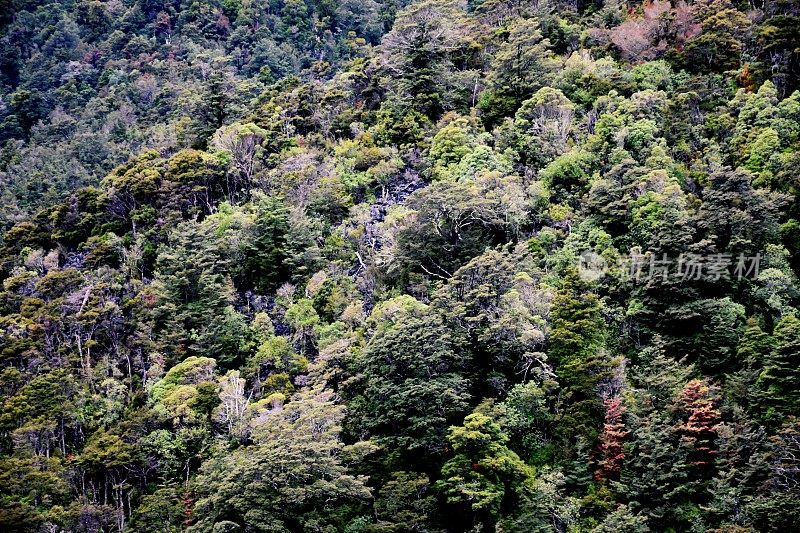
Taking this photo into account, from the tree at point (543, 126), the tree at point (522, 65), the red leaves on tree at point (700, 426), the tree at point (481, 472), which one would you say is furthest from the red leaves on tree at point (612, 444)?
the tree at point (522, 65)

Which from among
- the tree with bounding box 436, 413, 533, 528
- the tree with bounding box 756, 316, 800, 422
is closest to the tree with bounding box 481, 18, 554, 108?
the tree with bounding box 756, 316, 800, 422

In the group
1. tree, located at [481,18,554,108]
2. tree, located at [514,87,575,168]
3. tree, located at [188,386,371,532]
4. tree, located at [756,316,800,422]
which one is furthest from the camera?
tree, located at [481,18,554,108]

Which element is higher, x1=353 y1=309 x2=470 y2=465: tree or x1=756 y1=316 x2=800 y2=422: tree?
x1=756 y1=316 x2=800 y2=422: tree

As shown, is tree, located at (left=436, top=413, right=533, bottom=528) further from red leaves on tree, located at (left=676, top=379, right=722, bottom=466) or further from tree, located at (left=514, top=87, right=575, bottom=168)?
tree, located at (left=514, top=87, right=575, bottom=168)

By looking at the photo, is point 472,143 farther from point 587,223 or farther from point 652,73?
point 652,73

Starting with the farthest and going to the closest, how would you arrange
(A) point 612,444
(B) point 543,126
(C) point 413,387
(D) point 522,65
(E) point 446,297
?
1. (D) point 522,65
2. (B) point 543,126
3. (E) point 446,297
4. (C) point 413,387
5. (A) point 612,444

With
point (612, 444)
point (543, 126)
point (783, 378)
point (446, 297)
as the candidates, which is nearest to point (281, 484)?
point (446, 297)

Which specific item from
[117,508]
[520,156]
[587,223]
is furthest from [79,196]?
[587,223]

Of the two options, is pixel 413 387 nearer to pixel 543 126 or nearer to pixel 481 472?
pixel 481 472
